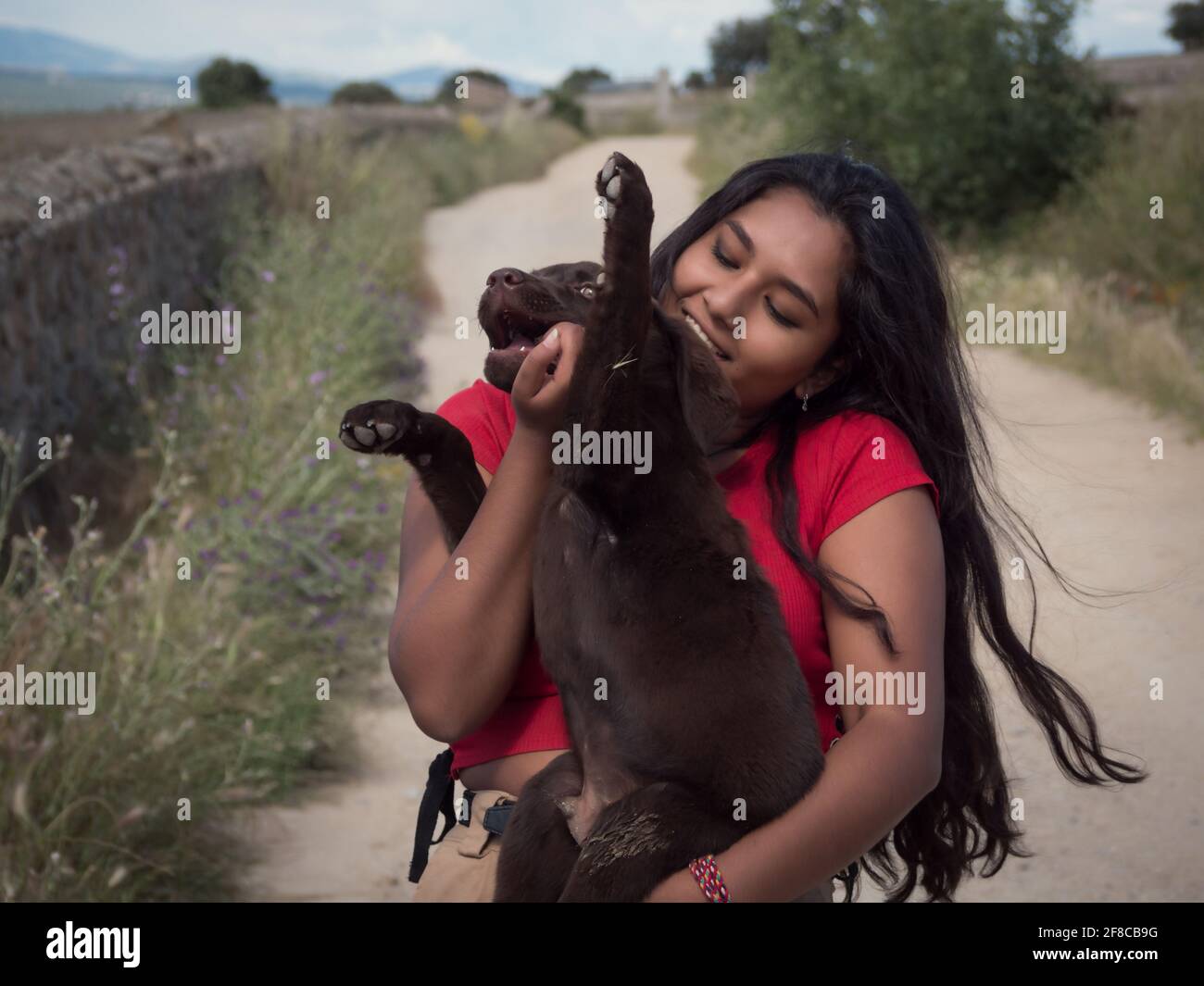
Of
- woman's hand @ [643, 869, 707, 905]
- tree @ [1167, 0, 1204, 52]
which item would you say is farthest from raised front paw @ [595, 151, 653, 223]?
tree @ [1167, 0, 1204, 52]

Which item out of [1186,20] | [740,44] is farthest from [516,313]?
[740,44]

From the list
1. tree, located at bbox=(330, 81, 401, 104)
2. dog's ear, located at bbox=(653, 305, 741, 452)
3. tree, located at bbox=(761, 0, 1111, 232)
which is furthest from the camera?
tree, located at bbox=(330, 81, 401, 104)

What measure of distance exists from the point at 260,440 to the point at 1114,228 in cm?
803

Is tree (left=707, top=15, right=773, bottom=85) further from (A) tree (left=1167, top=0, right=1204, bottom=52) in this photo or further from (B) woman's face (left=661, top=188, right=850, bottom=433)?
(B) woman's face (left=661, top=188, right=850, bottom=433)

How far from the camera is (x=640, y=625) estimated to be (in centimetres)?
205

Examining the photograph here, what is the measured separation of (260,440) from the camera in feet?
18.4

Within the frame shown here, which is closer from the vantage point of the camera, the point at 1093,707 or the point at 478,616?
the point at 478,616

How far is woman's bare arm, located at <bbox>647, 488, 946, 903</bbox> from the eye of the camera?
185cm

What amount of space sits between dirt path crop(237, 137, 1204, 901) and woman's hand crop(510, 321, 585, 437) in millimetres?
495

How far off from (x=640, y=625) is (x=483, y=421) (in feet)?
1.92

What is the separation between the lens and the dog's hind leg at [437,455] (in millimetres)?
2215

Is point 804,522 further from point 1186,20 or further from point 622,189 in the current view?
point 1186,20

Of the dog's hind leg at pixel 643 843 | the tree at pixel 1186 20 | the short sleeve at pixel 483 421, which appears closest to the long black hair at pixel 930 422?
the short sleeve at pixel 483 421

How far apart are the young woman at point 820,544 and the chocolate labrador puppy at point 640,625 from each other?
0.06 metres
